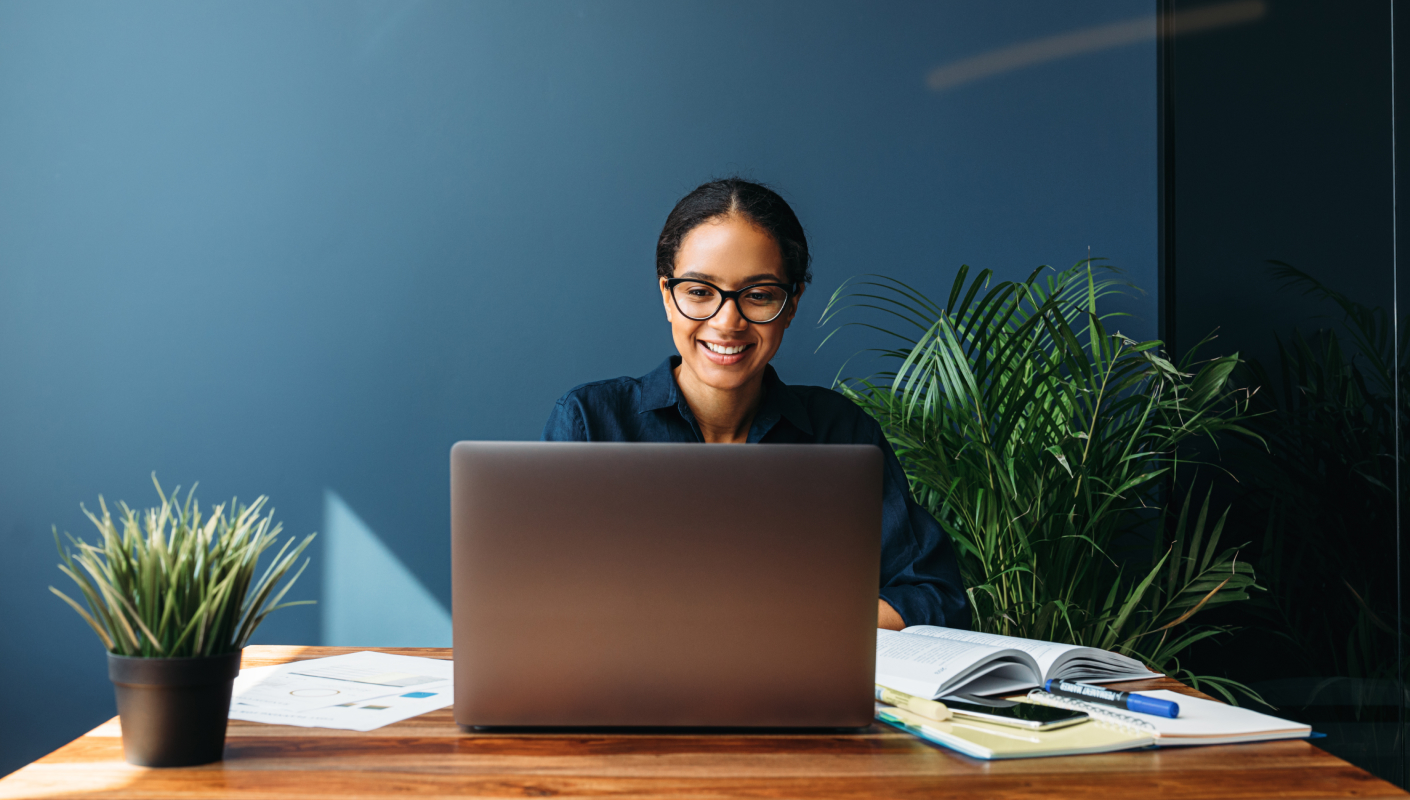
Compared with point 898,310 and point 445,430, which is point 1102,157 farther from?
point 445,430

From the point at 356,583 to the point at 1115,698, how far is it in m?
2.19

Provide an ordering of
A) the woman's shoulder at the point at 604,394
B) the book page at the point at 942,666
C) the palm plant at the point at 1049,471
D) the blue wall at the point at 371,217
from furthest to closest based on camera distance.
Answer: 1. the blue wall at the point at 371,217
2. the palm plant at the point at 1049,471
3. the woman's shoulder at the point at 604,394
4. the book page at the point at 942,666

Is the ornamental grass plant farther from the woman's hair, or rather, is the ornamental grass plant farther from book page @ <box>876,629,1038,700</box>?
the woman's hair

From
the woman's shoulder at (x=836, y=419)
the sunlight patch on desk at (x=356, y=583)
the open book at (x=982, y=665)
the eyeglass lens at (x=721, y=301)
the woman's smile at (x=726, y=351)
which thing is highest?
the eyeglass lens at (x=721, y=301)

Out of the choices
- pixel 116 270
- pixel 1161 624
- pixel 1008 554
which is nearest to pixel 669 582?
pixel 1008 554

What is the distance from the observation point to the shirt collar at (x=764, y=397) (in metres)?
1.75

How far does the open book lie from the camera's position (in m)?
0.99

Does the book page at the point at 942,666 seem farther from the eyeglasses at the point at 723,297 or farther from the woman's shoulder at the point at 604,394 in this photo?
the woman's shoulder at the point at 604,394

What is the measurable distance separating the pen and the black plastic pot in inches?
25.1

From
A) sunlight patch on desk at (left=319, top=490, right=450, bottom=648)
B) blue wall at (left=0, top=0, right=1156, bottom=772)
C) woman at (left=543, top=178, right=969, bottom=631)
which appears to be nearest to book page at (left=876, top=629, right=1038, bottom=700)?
woman at (left=543, top=178, right=969, bottom=631)

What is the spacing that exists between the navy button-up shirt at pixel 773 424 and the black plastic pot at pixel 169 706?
0.92m

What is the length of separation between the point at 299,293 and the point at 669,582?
2.16m

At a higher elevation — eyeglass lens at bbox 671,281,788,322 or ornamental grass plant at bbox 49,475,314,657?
eyeglass lens at bbox 671,281,788,322

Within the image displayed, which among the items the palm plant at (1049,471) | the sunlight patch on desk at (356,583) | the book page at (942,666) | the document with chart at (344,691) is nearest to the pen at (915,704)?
the book page at (942,666)
